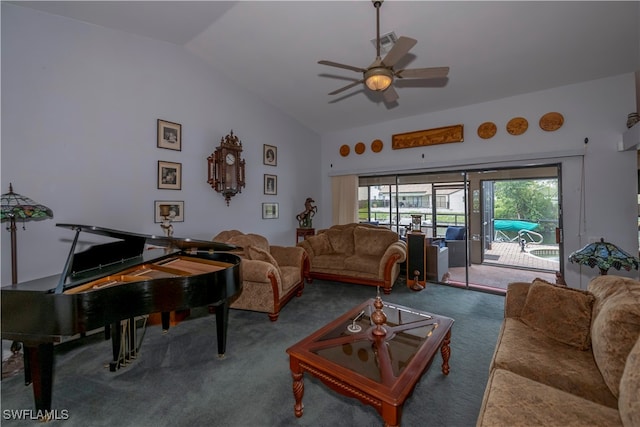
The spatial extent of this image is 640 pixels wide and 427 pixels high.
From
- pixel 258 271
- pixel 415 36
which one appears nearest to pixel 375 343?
pixel 258 271

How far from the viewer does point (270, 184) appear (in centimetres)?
520

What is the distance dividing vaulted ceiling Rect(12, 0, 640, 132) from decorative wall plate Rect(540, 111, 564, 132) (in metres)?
0.43

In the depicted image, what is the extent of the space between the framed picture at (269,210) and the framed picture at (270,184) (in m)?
0.25

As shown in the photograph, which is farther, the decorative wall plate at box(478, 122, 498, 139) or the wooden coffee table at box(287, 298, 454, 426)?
the decorative wall plate at box(478, 122, 498, 139)

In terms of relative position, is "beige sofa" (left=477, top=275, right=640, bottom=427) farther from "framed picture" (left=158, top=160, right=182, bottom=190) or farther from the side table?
"framed picture" (left=158, top=160, right=182, bottom=190)

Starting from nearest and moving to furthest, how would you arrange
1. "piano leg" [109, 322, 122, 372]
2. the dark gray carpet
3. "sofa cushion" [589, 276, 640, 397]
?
"sofa cushion" [589, 276, 640, 397]
the dark gray carpet
"piano leg" [109, 322, 122, 372]

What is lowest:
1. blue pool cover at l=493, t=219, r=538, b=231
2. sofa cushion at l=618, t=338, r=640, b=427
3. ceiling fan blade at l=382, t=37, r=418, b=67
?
sofa cushion at l=618, t=338, r=640, b=427

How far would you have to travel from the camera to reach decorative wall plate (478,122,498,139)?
4463 millimetres

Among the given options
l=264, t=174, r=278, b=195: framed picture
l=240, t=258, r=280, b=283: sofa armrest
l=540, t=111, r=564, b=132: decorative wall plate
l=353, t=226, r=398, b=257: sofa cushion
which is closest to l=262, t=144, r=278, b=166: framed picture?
l=264, t=174, r=278, b=195: framed picture

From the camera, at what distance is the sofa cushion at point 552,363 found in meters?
1.42

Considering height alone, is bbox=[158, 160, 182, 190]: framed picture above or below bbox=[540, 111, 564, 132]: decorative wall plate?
below

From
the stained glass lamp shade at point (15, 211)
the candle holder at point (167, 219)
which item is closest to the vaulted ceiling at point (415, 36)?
the stained glass lamp shade at point (15, 211)

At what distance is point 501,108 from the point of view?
4.41m

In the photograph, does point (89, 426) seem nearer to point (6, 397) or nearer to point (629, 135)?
point (6, 397)
